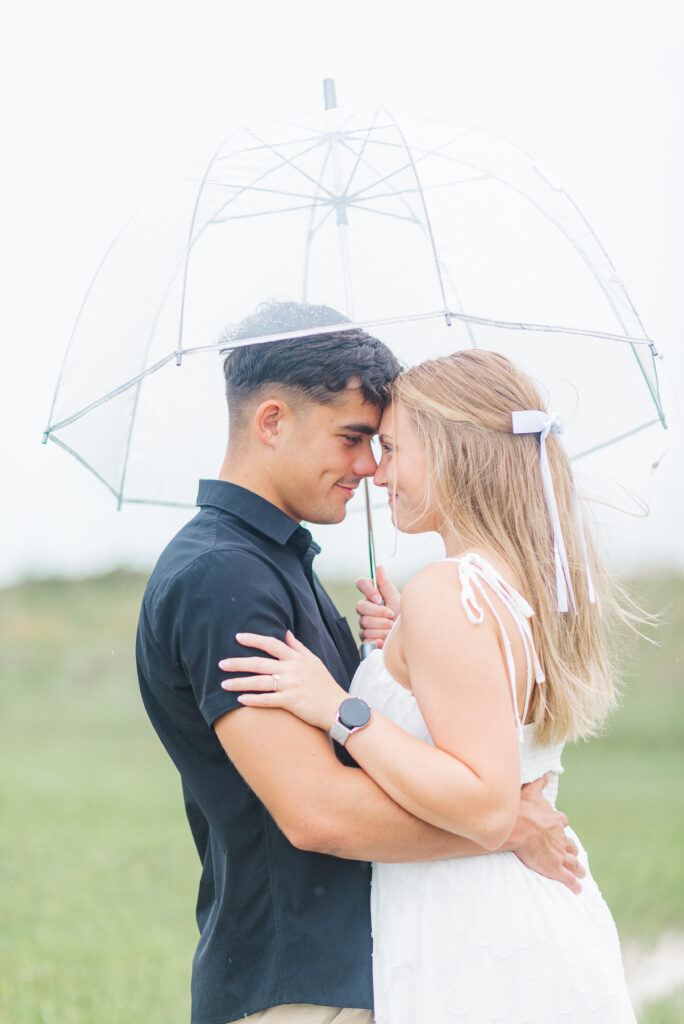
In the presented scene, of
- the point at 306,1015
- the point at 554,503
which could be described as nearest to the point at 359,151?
the point at 554,503

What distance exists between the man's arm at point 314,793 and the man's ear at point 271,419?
747 millimetres

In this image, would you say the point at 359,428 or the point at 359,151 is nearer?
the point at 359,151

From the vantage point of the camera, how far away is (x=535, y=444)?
2.45 m

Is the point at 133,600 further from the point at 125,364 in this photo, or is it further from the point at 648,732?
the point at 125,364

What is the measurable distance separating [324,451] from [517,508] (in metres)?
0.50

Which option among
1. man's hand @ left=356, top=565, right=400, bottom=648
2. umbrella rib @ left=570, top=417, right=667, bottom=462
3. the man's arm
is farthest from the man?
umbrella rib @ left=570, top=417, right=667, bottom=462

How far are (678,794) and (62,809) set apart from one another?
640 cm

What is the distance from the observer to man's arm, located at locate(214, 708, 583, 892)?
2.06 m

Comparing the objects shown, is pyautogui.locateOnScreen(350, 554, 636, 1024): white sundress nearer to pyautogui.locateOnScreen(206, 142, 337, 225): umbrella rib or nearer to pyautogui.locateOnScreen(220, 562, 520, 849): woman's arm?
pyautogui.locateOnScreen(220, 562, 520, 849): woman's arm

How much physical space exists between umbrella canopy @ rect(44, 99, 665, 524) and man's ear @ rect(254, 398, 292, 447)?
0.82 feet

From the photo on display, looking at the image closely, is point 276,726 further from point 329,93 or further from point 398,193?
point 329,93

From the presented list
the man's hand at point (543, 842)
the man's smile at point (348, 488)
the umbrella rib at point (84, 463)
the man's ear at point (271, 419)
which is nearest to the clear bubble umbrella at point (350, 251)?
the umbrella rib at point (84, 463)

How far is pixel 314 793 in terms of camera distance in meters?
2.06

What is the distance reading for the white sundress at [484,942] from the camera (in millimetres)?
2203
